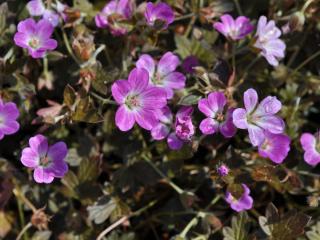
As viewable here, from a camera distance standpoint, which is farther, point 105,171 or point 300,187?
point 105,171

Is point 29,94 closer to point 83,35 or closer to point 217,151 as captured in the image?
point 83,35

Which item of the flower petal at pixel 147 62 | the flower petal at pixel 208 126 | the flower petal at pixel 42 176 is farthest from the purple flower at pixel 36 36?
the flower petal at pixel 208 126

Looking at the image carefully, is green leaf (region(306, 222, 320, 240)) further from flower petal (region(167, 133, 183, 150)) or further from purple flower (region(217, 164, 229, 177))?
flower petal (region(167, 133, 183, 150))

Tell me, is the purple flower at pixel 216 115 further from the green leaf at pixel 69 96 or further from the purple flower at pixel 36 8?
the purple flower at pixel 36 8

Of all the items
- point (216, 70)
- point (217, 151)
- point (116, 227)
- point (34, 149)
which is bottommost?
point (116, 227)

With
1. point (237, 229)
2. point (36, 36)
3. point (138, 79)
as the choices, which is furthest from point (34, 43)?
point (237, 229)

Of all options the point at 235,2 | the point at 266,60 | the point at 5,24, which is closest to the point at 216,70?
the point at 266,60
